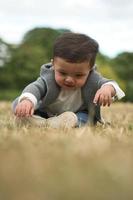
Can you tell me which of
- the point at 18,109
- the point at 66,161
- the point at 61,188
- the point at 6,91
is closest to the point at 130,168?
the point at 66,161

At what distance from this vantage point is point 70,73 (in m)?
Result: 4.06

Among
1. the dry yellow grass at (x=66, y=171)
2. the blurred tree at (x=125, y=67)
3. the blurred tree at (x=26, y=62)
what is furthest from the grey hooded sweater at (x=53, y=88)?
the blurred tree at (x=125, y=67)

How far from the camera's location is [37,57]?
4656 centimetres

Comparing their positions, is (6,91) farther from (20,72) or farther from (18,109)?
(18,109)

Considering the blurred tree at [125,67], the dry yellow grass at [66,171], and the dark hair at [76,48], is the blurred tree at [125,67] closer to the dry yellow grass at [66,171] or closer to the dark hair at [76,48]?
the dark hair at [76,48]

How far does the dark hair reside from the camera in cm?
405

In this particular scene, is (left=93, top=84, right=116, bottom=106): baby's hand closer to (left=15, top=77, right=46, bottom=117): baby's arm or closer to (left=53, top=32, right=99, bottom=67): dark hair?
(left=53, top=32, right=99, bottom=67): dark hair

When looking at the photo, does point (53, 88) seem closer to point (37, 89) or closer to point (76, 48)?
point (37, 89)

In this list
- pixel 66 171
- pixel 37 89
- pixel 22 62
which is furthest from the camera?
pixel 22 62

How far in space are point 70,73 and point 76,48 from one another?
0.19 meters

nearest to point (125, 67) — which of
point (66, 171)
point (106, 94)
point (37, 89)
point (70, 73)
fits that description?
point (37, 89)

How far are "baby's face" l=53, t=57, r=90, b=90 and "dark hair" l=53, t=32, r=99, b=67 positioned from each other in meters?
0.04

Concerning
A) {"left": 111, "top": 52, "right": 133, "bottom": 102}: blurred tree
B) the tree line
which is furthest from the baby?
{"left": 111, "top": 52, "right": 133, "bottom": 102}: blurred tree

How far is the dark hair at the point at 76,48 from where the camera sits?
4054 mm
